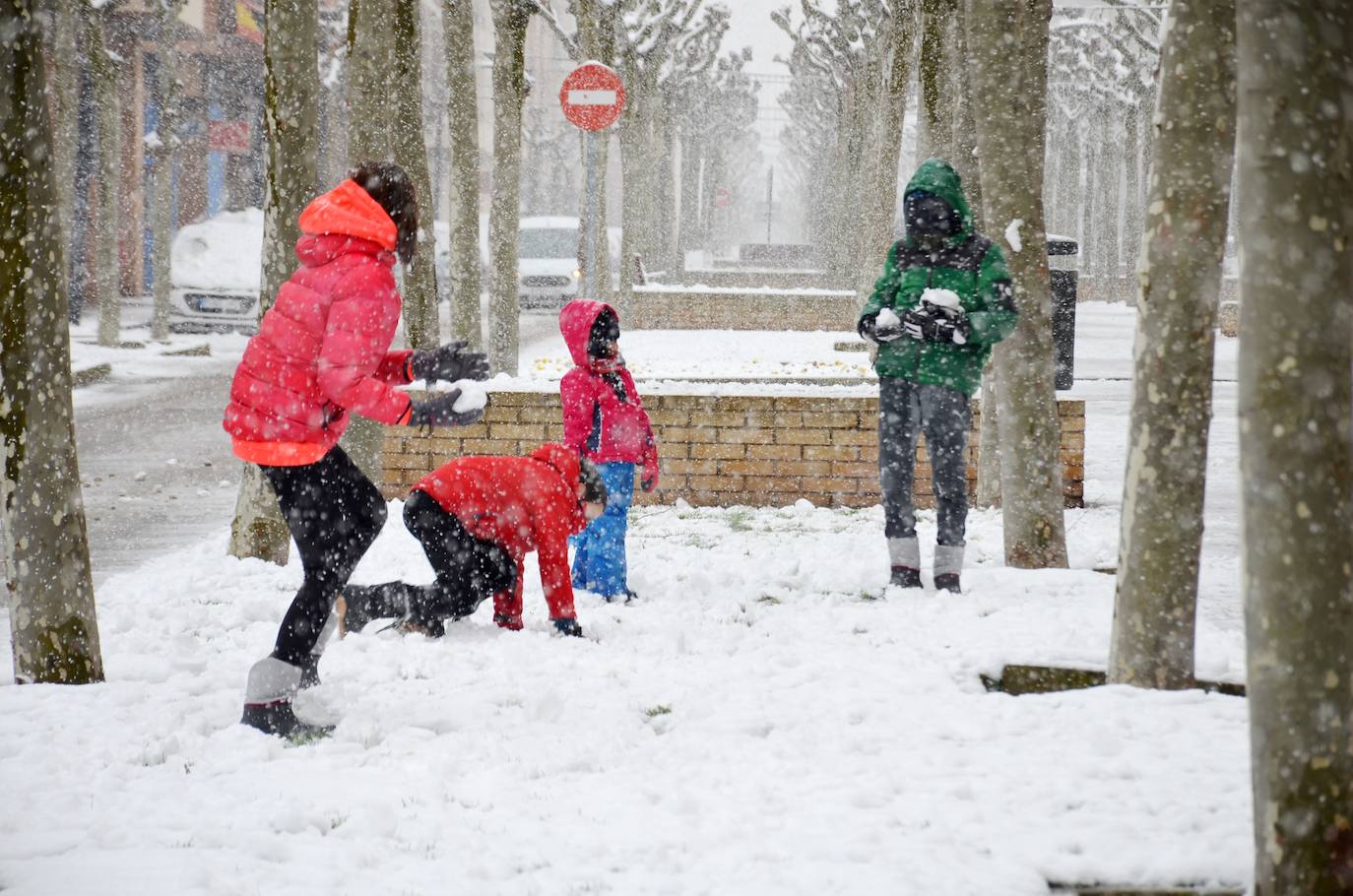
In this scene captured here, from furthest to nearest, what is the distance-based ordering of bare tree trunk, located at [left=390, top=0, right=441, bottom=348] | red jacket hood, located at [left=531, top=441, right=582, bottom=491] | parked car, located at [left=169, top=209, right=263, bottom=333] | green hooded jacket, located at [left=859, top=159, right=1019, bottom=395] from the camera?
parked car, located at [left=169, top=209, right=263, bottom=333]
bare tree trunk, located at [left=390, top=0, right=441, bottom=348]
green hooded jacket, located at [left=859, top=159, right=1019, bottom=395]
red jacket hood, located at [left=531, top=441, right=582, bottom=491]

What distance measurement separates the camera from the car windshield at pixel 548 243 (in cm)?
3231

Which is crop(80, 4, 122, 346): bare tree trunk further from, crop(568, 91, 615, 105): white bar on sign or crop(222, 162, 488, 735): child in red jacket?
crop(222, 162, 488, 735): child in red jacket

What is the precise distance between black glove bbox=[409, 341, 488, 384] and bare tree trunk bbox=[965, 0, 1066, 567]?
9.61 ft

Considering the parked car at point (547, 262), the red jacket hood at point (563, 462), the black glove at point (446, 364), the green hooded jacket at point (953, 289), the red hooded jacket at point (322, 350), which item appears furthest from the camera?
the parked car at point (547, 262)

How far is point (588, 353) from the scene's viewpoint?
5.99m

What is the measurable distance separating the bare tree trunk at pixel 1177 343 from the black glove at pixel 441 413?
6.43 ft

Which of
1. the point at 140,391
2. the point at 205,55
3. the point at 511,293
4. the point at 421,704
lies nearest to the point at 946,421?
the point at 421,704

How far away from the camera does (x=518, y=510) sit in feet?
17.7

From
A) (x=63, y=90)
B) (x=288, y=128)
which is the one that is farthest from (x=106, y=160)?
(x=288, y=128)

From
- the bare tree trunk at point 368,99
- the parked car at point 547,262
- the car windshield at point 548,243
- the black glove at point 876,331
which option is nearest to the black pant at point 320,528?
the black glove at point 876,331

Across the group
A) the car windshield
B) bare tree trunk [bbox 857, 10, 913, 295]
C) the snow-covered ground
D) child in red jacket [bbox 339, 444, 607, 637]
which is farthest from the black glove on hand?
the car windshield

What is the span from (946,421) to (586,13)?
563 inches

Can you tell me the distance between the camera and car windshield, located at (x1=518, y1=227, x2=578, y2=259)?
1272 inches

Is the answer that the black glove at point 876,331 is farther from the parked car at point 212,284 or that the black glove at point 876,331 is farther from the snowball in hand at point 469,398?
the parked car at point 212,284
